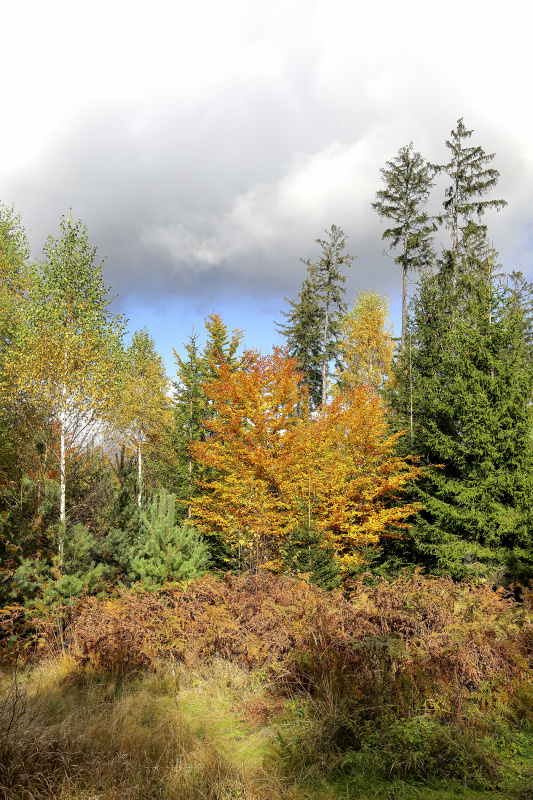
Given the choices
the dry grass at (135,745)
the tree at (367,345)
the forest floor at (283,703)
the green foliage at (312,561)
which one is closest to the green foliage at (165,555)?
the forest floor at (283,703)

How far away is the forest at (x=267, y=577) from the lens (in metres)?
3.82

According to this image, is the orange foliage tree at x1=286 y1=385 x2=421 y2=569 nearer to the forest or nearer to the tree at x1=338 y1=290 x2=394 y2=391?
the forest

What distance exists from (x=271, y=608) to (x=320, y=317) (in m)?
26.7

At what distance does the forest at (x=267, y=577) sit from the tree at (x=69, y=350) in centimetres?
7

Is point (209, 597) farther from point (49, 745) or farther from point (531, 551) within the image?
point (531, 551)

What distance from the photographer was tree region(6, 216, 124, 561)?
11.1 m

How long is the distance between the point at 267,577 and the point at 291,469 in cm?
565

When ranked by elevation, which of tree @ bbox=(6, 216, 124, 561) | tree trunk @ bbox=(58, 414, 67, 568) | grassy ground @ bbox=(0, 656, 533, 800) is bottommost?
grassy ground @ bbox=(0, 656, 533, 800)

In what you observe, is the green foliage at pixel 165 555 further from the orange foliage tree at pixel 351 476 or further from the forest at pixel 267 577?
the orange foliage tree at pixel 351 476

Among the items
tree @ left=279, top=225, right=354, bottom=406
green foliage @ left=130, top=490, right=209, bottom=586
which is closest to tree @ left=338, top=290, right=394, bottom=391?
tree @ left=279, top=225, right=354, bottom=406

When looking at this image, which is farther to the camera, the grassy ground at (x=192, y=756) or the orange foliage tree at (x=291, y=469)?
the orange foliage tree at (x=291, y=469)

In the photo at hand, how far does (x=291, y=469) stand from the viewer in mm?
14227

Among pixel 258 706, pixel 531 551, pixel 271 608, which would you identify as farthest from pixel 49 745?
pixel 531 551

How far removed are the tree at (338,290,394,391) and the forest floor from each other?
22.1 metres
